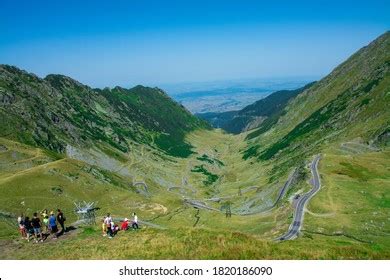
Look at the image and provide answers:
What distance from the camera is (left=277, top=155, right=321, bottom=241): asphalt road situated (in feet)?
394

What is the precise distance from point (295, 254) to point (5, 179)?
13102 centimetres

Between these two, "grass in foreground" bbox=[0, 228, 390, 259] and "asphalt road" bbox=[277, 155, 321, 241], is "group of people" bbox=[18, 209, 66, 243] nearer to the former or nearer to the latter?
"grass in foreground" bbox=[0, 228, 390, 259]

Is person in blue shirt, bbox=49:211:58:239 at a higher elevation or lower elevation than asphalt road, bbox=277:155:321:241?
higher

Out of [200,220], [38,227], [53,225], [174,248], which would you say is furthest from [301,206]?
[174,248]

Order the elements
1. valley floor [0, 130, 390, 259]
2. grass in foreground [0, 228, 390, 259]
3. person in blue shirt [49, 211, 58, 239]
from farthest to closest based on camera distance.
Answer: person in blue shirt [49, 211, 58, 239], valley floor [0, 130, 390, 259], grass in foreground [0, 228, 390, 259]

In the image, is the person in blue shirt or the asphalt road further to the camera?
the asphalt road

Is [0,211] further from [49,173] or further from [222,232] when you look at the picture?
[222,232]

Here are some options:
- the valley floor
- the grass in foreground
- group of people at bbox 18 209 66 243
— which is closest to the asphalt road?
the valley floor

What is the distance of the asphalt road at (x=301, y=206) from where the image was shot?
394ft

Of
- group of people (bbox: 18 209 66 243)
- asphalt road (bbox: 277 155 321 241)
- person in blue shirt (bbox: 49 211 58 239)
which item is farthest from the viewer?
asphalt road (bbox: 277 155 321 241)

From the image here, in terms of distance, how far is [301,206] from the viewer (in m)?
147

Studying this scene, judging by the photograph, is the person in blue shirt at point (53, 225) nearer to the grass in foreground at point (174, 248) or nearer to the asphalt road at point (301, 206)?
the grass in foreground at point (174, 248)

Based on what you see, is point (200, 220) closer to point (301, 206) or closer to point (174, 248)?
point (301, 206)
